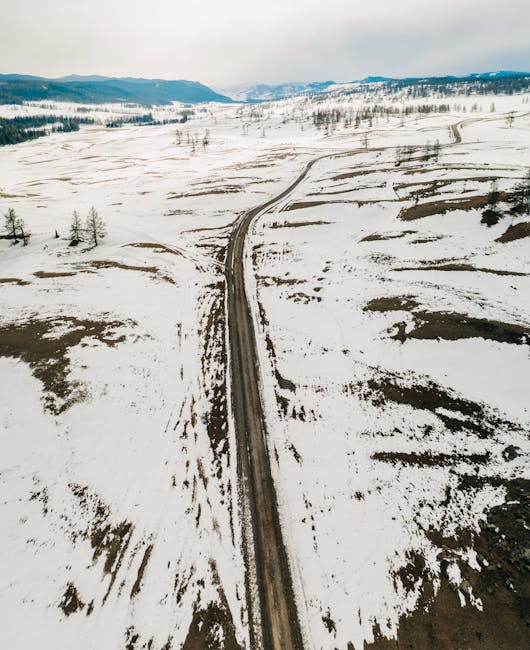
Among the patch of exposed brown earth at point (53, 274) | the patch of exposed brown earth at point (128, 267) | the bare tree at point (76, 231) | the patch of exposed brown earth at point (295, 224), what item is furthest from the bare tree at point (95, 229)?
the patch of exposed brown earth at point (295, 224)

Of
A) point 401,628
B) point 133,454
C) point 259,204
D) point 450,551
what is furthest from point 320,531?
point 259,204

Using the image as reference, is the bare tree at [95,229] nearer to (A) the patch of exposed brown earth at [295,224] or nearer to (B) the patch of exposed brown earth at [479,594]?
(A) the patch of exposed brown earth at [295,224]

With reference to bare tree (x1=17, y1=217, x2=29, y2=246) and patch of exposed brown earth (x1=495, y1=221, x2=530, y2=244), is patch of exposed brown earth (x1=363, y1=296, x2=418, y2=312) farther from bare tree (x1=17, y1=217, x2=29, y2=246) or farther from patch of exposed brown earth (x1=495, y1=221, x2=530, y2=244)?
bare tree (x1=17, y1=217, x2=29, y2=246)

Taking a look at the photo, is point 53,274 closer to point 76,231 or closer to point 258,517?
point 76,231

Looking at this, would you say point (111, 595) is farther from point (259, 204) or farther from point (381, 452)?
point (259, 204)

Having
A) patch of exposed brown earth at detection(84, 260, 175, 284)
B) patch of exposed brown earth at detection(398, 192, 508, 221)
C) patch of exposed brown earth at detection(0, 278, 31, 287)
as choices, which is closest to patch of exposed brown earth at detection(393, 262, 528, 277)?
Answer: patch of exposed brown earth at detection(398, 192, 508, 221)

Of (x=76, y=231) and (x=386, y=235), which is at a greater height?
(x=386, y=235)

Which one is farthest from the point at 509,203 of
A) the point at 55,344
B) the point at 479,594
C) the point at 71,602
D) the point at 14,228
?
the point at 14,228
